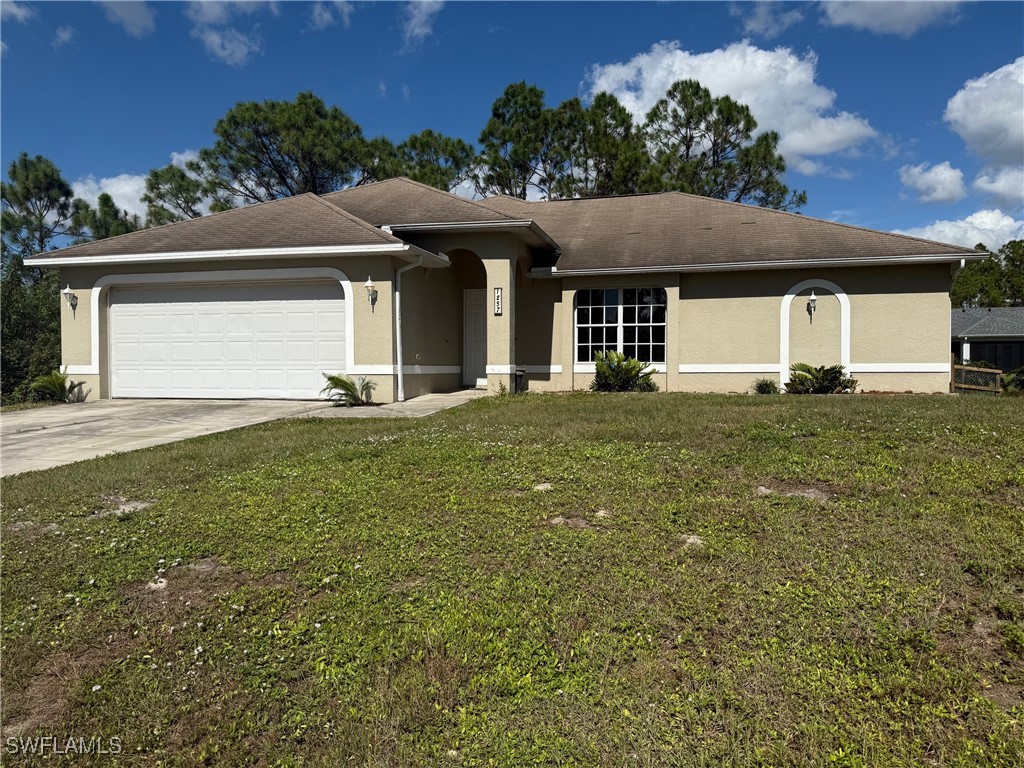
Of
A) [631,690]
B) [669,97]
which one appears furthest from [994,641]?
[669,97]

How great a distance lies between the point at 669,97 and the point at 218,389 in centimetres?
2177

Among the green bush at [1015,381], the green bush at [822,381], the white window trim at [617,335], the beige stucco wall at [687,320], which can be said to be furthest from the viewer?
the green bush at [1015,381]

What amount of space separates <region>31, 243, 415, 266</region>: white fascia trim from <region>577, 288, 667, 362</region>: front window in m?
3.87

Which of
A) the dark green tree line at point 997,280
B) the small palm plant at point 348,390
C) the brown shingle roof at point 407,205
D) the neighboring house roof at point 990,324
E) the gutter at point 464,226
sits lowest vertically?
the small palm plant at point 348,390

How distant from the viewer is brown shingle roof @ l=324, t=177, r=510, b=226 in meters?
14.0

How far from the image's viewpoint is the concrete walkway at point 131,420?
8.57 meters

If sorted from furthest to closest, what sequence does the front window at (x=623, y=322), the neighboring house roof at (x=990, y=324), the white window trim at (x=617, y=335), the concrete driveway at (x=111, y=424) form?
the neighboring house roof at (x=990, y=324) < the front window at (x=623, y=322) < the white window trim at (x=617, y=335) < the concrete driveway at (x=111, y=424)

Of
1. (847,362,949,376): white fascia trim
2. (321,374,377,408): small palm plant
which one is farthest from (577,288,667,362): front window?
(321,374,377,408): small palm plant

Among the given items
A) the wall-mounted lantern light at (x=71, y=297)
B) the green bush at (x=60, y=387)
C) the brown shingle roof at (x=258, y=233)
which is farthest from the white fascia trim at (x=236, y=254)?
the green bush at (x=60, y=387)

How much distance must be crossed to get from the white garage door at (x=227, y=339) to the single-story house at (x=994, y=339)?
32.9m

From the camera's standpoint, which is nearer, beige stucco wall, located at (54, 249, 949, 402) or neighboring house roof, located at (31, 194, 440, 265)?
neighboring house roof, located at (31, 194, 440, 265)

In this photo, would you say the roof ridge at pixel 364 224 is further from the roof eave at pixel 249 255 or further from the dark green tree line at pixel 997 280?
the dark green tree line at pixel 997 280

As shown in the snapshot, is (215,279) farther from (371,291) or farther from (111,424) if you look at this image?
(111,424)

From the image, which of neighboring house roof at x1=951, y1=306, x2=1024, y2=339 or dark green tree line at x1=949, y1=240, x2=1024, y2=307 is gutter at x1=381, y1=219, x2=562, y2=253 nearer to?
neighboring house roof at x1=951, y1=306, x2=1024, y2=339
